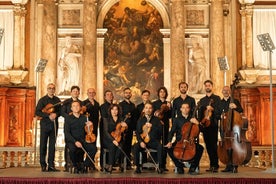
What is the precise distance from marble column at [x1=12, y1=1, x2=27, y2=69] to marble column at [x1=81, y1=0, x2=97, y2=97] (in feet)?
6.44

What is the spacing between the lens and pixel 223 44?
56.4 ft

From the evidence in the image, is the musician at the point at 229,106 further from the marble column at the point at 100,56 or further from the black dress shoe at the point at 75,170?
the marble column at the point at 100,56

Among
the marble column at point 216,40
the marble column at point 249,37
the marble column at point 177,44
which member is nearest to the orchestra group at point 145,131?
the marble column at point 177,44

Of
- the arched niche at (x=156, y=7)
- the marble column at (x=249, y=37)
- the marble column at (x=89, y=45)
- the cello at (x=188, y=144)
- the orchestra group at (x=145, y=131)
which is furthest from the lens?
the arched niche at (x=156, y=7)

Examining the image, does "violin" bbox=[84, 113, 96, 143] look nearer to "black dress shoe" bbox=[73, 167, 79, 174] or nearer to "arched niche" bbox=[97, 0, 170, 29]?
"black dress shoe" bbox=[73, 167, 79, 174]

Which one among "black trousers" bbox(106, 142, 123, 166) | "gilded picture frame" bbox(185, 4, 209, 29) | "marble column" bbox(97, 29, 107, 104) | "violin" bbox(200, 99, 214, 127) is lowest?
"black trousers" bbox(106, 142, 123, 166)

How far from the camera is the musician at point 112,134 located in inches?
409

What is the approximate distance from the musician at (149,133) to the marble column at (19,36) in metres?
7.88

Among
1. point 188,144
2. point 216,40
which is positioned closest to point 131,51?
point 216,40

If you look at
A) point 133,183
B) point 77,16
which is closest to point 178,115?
point 133,183

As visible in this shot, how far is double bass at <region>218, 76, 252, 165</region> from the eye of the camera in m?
9.95

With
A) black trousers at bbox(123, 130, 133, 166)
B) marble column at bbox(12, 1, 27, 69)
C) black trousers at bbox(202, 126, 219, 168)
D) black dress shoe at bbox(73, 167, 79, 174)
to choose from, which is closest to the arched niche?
marble column at bbox(12, 1, 27, 69)

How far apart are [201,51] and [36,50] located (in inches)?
Result: 206

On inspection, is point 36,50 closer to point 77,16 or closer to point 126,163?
point 77,16
